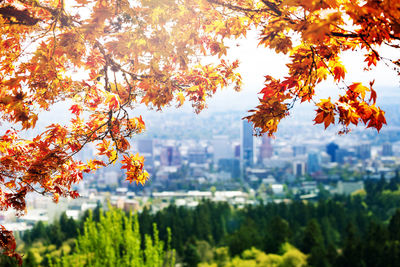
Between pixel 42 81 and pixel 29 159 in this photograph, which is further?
pixel 29 159

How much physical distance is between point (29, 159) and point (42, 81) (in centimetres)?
35

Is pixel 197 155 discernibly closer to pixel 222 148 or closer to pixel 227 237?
pixel 222 148

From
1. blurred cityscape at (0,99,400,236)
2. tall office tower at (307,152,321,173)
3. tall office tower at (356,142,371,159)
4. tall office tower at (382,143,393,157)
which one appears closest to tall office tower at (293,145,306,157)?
blurred cityscape at (0,99,400,236)

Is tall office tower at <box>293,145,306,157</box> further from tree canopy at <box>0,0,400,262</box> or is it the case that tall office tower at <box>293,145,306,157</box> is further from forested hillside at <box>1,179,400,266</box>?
tree canopy at <box>0,0,400,262</box>

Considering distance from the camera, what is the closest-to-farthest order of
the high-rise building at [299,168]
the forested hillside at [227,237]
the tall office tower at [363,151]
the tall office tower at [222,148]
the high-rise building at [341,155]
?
the forested hillside at [227,237]
the high-rise building at [299,168]
the tall office tower at [363,151]
the high-rise building at [341,155]
the tall office tower at [222,148]

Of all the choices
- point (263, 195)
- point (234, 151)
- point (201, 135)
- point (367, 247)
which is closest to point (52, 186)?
point (367, 247)

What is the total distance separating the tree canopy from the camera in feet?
4.42

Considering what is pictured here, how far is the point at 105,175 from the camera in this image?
27.7 metres

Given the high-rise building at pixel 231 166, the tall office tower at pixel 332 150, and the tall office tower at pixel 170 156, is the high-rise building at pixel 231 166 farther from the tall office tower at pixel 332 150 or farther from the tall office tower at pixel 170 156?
the tall office tower at pixel 332 150

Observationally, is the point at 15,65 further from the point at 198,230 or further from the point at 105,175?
the point at 105,175

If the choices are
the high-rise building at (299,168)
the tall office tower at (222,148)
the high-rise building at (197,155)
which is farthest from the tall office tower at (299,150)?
the high-rise building at (197,155)

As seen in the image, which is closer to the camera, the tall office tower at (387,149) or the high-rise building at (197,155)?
the high-rise building at (197,155)

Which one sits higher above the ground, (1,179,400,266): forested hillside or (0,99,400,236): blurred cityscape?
(0,99,400,236): blurred cityscape

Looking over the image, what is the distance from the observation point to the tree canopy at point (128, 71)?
135 cm
